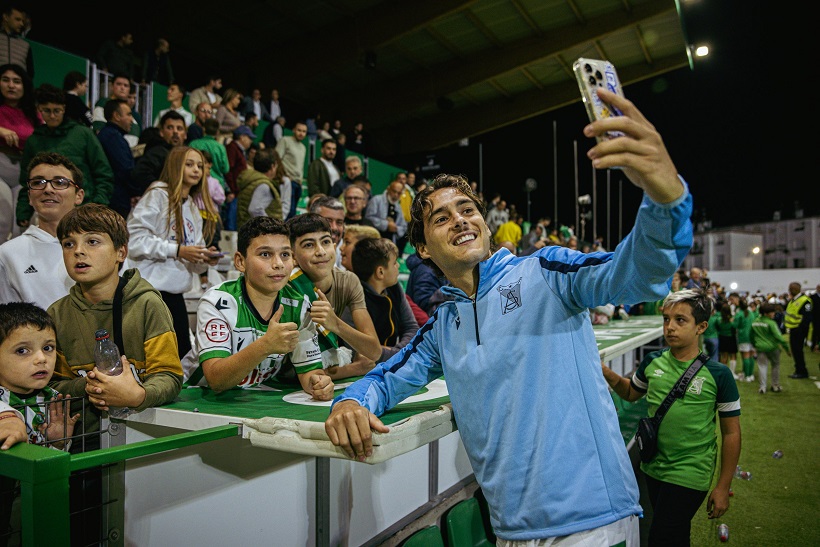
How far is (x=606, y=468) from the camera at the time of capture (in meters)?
1.46

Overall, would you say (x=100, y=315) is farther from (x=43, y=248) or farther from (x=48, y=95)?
(x=48, y=95)

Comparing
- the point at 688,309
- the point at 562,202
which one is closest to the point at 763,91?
the point at 562,202

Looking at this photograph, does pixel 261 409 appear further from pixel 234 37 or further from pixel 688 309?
pixel 234 37

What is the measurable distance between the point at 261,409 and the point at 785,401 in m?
10.2

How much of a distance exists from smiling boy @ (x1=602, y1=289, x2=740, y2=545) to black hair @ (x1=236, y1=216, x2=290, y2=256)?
2.22 metres

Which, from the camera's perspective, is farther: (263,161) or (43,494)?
(263,161)

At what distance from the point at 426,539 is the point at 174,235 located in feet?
7.53

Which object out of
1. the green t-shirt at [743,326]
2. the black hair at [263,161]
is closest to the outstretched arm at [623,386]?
the black hair at [263,161]

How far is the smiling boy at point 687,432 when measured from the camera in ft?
8.68

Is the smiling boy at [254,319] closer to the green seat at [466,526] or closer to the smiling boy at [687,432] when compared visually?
the green seat at [466,526]

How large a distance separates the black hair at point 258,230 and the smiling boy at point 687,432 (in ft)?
7.28

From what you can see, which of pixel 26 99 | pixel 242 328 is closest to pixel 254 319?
pixel 242 328

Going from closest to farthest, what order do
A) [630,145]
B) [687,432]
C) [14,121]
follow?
[630,145] → [687,432] → [14,121]

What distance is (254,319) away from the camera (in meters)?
2.13
